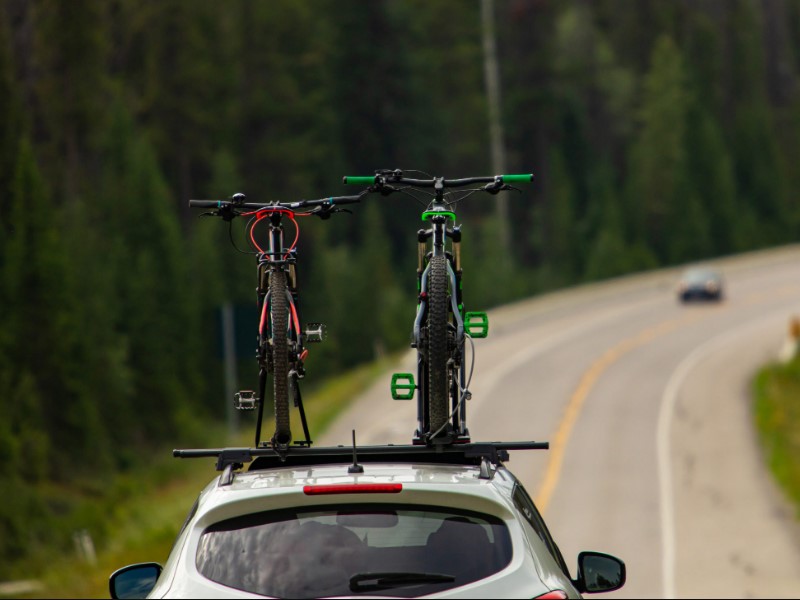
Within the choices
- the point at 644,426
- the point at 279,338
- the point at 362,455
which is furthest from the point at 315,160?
the point at 362,455

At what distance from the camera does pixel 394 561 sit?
4898mm

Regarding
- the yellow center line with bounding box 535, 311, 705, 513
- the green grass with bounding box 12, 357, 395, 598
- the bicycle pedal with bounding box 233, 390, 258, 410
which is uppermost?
the bicycle pedal with bounding box 233, 390, 258, 410

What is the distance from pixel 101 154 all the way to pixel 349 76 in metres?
21.2

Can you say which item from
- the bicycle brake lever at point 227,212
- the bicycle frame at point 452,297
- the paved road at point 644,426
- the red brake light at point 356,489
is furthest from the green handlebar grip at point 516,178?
the paved road at point 644,426

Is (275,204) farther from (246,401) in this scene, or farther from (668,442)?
(668,442)

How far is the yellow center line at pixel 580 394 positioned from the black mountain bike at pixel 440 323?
787 inches

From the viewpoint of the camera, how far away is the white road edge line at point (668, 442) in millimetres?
24844

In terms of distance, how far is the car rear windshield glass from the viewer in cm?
481

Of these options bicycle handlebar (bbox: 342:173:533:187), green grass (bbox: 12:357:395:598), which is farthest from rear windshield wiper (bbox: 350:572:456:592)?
green grass (bbox: 12:357:395:598)

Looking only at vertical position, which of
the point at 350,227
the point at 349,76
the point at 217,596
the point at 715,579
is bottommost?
the point at 715,579

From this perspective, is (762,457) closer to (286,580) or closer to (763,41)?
(286,580)

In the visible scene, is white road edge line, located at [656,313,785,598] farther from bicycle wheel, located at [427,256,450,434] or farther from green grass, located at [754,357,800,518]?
bicycle wheel, located at [427,256,450,434]

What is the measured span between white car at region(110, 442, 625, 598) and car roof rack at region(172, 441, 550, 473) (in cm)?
42

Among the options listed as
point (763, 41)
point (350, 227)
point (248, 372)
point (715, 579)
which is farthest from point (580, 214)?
point (715, 579)
